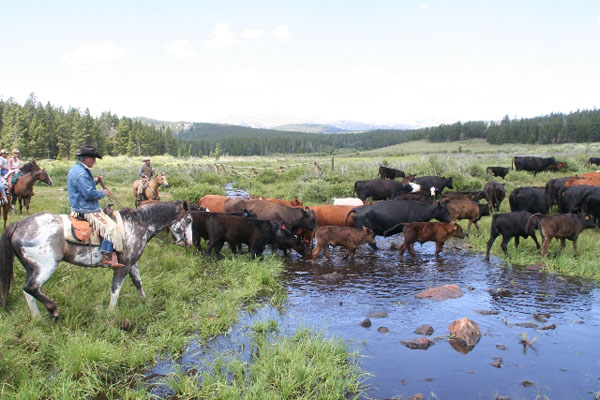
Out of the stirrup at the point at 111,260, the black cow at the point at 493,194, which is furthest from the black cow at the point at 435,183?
the stirrup at the point at 111,260

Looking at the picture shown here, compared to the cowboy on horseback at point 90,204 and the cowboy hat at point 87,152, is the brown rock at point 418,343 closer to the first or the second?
the cowboy on horseback at point 90,204

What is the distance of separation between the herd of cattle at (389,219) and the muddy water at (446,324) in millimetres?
769

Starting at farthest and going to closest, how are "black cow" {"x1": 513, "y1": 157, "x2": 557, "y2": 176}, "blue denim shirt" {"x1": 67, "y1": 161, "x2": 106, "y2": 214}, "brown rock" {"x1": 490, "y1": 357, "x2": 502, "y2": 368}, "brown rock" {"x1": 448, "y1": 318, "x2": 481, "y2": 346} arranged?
"black cow" {"x1": 513, "y1": 157, "x2": 557, "y2": 176} < "brown rock" {"x1": 448, "y1": 318, "x2": 481, "y2": 346} < "blue denim shirt" {"x1": 67, "y1": 161, "x2": 106, "y2": 214} < "brown rock" {"x1": 490, "y1": 357, "x2": 502, "y2": 368}

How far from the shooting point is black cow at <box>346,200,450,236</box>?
13.5 meters

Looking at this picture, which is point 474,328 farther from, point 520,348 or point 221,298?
point 221,298

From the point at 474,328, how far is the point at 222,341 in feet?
13.0

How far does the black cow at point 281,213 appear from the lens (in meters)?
13.3

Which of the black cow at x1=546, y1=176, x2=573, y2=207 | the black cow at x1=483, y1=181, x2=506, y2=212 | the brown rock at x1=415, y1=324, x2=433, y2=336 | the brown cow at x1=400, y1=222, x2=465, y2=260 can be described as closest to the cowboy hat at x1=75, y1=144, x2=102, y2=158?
the brown rock at x1=415, y1=324, x2=433, y2=336

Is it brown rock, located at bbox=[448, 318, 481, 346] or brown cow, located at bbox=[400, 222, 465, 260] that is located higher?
brown cow, located at bbox=[400, 222, 465, 260]

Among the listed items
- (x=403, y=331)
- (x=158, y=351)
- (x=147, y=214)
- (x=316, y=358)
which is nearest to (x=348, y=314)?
(x=403, y=331)

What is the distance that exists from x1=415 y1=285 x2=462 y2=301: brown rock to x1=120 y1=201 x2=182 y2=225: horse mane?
16.4 ft

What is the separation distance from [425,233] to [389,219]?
1.70 meters

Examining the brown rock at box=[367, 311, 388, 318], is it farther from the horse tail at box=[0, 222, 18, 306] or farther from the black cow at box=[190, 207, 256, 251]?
the horse tail at box=[0, 222, 18, 306]

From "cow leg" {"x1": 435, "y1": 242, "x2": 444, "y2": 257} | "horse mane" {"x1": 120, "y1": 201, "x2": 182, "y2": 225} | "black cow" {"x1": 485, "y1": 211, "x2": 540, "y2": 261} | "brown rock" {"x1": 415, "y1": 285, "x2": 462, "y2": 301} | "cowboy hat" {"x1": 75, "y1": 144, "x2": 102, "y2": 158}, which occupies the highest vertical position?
"cowboy hat" {"x1": 75, "y1": 144, "x2": 102, "y2": 158}
